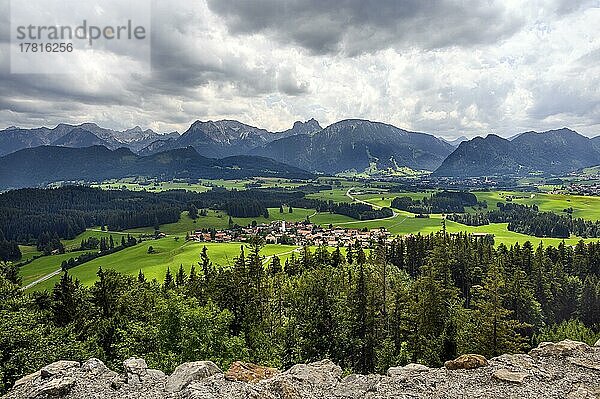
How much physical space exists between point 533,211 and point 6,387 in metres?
222

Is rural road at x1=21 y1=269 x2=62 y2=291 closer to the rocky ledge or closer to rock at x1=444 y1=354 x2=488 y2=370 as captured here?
the rocky ledge

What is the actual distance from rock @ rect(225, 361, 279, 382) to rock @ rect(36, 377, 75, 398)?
715 centimetres

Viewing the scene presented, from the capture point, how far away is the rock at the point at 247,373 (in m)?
18.8

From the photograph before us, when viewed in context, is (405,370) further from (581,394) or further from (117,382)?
(117,382)

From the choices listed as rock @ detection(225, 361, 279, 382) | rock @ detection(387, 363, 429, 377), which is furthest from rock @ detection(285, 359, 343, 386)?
rock @ detection(387, 363, 429, 377)

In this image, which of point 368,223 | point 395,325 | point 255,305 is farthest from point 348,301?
point 368,223

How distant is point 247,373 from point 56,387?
8.57m

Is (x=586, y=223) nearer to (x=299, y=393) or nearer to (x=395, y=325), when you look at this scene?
(x=395, y=325)

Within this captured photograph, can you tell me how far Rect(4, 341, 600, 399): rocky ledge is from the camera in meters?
17.2

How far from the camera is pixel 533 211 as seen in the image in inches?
7736

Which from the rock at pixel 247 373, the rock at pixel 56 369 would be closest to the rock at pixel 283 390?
the rock at pixel 247 373

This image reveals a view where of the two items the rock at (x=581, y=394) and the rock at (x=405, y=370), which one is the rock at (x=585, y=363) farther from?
the rock at (x=405, y=370)

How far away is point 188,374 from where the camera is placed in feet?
61.7

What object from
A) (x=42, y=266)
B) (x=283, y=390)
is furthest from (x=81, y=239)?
(x=283, y=390)
